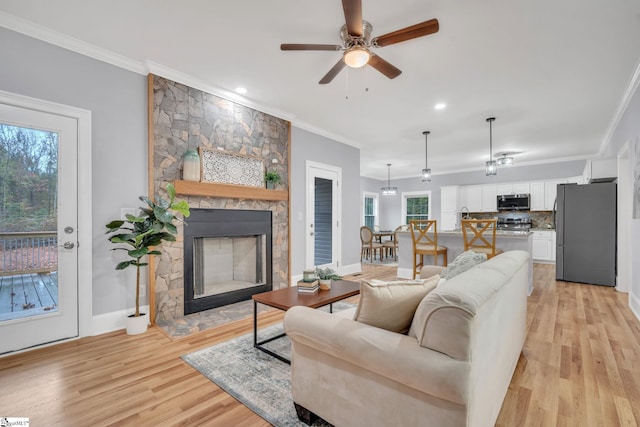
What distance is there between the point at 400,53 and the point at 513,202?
6452 millimetres

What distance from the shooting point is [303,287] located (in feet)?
8.44

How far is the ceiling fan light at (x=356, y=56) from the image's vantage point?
2051 millimetres

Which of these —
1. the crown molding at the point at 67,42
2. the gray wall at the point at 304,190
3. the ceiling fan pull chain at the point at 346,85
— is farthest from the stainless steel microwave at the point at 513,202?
the crown molding at the point at 67,42

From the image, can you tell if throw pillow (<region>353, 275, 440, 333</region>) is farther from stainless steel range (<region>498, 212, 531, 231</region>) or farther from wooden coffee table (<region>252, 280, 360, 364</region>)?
stainless steel range (<region>498, 212, 531, 231</region>)

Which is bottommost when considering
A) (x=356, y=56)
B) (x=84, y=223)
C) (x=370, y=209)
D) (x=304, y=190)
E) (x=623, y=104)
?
(x=84, y=223)

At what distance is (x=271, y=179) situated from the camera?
4.13 m

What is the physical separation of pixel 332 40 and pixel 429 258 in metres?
4.04

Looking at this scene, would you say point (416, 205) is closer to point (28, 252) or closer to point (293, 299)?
point (293, 299)

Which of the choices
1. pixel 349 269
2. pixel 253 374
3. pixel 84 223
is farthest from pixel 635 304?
pixel 84 223

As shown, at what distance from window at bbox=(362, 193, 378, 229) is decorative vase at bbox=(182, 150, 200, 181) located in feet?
23.7

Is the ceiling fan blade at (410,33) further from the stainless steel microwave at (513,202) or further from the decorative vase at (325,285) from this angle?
the stainless steel microwave at (513,202)

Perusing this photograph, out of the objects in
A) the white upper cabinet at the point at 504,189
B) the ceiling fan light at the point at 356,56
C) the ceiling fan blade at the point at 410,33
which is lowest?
the white upper cabinet at the point at 504,189

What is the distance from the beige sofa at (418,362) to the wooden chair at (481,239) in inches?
105

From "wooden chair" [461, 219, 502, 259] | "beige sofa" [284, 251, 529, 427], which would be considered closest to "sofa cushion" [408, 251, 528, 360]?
"beige sofa" [284, 251, 529, 427]
